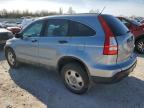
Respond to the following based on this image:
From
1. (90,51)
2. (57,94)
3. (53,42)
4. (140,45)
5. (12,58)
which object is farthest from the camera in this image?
(140,45)

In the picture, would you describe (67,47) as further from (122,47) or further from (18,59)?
(18,59)

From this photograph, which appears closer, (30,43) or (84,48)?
(84,48)

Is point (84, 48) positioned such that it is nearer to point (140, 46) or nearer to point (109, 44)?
point (109, 44)

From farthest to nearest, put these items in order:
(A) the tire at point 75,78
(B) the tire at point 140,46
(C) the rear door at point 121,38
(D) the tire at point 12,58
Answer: (B) the tire at point 140,46
(D) the tire at point 12,58
(A) the tire at point 75,78
(C) the rear door at point 121,38

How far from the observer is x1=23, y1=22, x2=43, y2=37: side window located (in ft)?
19.7

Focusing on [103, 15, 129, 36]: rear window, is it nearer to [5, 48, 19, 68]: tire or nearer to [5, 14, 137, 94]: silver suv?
[5, 14, 137, 94]: silver suv

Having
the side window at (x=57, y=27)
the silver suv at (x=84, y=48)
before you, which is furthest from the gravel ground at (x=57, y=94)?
the side window at (x=57, y=27)

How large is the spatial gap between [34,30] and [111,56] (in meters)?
2.53

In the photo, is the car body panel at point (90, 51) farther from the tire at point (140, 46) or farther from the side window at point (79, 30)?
the tire at point (140, 46)

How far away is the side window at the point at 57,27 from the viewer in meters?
5.31

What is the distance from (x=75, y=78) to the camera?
5176 mm

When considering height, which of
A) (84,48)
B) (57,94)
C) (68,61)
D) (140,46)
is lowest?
(57,94)

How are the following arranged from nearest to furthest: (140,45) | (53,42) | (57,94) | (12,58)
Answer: (57,94)
(53,42)
(12,58)
(140,45)

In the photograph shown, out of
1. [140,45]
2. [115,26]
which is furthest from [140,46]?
[115,26]
